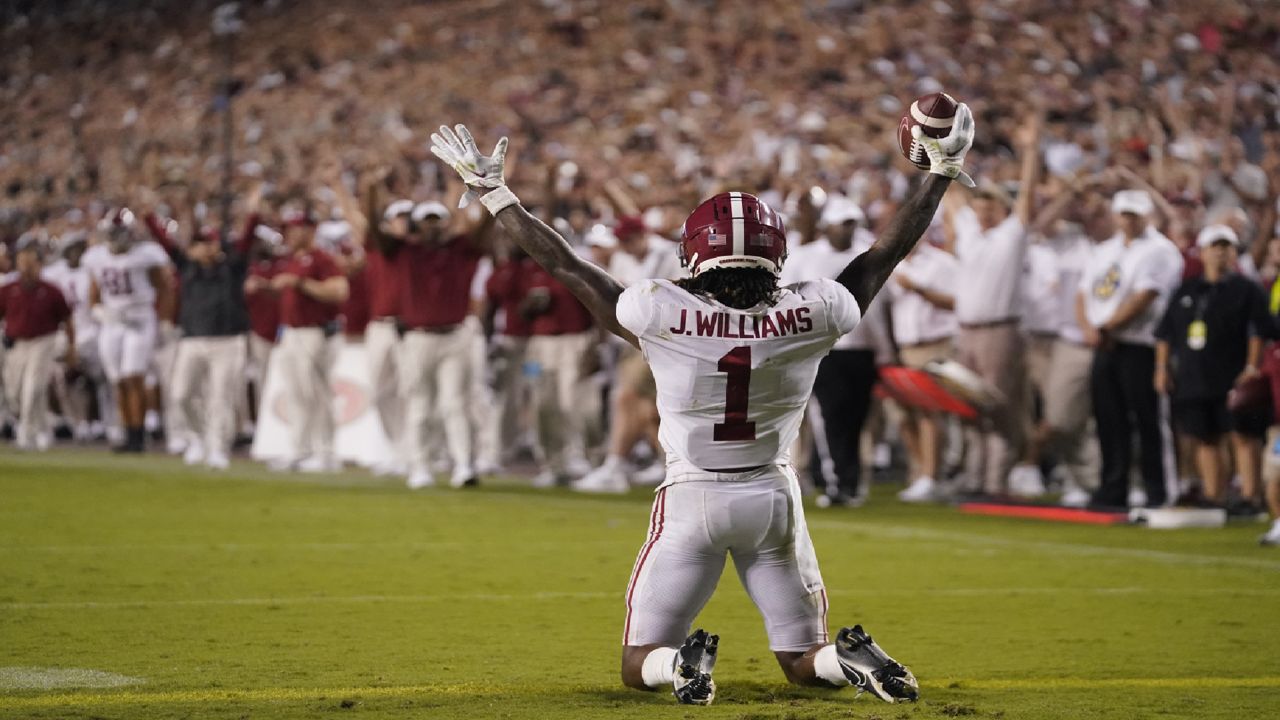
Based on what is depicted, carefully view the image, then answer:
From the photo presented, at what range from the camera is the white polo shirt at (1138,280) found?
45.8 feet

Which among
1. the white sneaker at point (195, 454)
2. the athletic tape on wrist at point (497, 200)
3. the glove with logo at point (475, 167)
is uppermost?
the glove with logo at point (475, 167)

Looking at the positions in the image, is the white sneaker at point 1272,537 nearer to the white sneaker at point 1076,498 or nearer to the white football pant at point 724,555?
the white sneaker at point 1076,498

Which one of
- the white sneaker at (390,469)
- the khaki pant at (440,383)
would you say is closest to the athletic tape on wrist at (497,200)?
the khaki pant at (440,383)

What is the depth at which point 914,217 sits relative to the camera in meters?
6.57

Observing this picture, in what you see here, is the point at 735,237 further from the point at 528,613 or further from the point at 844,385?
the point at 844,385

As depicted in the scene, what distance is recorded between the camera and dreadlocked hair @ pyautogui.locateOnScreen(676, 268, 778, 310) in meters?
6.26

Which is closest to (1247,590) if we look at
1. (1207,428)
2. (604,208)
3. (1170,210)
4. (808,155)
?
(1207,428)

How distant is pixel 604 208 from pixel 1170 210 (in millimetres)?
6590

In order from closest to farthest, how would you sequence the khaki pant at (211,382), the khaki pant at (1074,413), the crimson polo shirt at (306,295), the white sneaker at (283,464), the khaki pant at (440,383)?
the khaki pant at (1074,413), the khaki pant at (440,383), the crimson polo shirt at (306,295), the white sneaker at (283,464), the khaki pant at (211,382)

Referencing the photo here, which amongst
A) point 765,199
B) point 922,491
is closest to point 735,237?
point 922,491

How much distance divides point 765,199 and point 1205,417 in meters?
6.21

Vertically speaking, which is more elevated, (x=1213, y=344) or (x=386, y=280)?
(x=386, y=280)

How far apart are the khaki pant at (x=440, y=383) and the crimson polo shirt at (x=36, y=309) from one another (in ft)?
22.4

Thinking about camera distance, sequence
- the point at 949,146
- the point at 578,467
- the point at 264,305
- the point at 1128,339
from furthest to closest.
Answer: the point at 264,305 < the point at 578,467 < the point at 1128,339 < the point at 949,146
